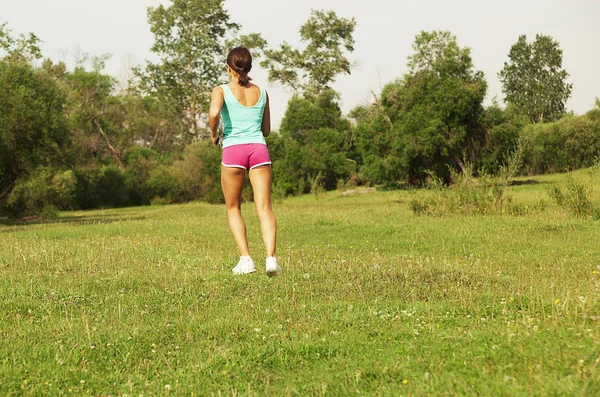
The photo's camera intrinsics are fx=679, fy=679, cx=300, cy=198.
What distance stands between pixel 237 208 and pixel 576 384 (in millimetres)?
5639

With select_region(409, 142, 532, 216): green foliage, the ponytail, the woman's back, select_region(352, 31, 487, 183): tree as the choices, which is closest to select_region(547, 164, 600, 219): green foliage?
select_region(409, 142, 532, 216): green foliage

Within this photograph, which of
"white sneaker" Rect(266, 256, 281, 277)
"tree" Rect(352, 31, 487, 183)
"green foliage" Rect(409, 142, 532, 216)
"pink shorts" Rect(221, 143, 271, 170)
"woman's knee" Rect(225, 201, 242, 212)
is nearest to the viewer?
"white sneaker" Rect(266, 256, 281, 277)

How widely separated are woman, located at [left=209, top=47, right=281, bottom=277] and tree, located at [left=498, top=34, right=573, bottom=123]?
7832cm

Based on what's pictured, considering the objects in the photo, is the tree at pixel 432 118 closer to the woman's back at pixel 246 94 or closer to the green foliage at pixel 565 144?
the green foliage at pixel 565 144

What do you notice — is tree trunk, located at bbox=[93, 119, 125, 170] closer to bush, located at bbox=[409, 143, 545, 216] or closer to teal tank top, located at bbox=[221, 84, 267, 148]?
bush, located at bbox=[409, 143, 545, 216]

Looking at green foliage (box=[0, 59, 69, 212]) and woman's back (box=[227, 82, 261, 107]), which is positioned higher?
green foliage (box=[0, 59, 69, 212])

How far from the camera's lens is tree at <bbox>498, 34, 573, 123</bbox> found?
3253 inches

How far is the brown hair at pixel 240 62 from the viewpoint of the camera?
28.5 feet

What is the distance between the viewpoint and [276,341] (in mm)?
5586

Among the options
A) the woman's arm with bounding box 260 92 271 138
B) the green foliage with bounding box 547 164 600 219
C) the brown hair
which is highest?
the brown hair

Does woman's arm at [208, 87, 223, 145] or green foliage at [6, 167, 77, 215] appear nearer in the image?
woman's arm at [208, 87, 223, 145]

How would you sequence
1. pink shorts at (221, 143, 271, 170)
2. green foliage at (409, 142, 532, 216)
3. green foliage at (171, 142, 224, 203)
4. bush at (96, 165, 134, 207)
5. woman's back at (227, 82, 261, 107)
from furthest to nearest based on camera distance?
bush at (96, 165, 134, 207), green foliage at (171, 142, 224, 203), green foliage at (409, 142, 532, 216), woman's back at (227, 82, 261, 107), pink shorts at (221, 143, 271, 170)

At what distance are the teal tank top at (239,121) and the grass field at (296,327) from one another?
173 centimetres

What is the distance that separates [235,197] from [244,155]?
1.97ft
